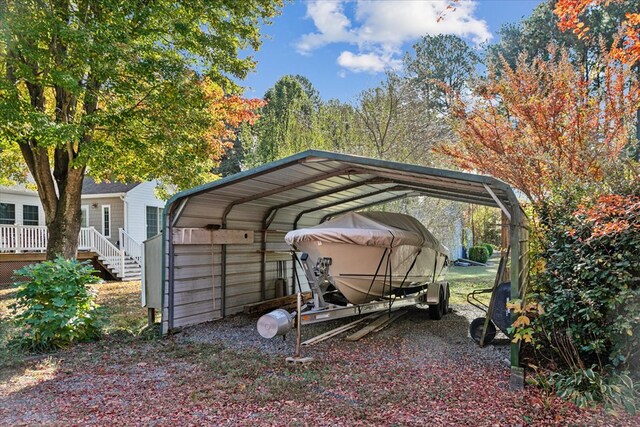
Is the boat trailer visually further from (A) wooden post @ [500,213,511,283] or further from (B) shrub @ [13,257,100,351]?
→ (B) shrub @ [13,257,100,351]

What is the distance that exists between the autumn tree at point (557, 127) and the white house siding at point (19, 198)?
16842 mm

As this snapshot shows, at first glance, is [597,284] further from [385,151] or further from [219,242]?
[385,151]

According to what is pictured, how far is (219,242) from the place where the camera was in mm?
9047

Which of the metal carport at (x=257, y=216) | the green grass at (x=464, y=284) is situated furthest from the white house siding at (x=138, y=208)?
the green grass at (x=464, y=284)

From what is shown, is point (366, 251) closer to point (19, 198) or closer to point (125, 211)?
point (125, 211)

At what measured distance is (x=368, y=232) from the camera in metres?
7.50

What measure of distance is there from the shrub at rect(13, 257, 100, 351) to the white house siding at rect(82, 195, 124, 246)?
40.3 feet

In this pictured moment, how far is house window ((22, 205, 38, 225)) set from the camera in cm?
1747

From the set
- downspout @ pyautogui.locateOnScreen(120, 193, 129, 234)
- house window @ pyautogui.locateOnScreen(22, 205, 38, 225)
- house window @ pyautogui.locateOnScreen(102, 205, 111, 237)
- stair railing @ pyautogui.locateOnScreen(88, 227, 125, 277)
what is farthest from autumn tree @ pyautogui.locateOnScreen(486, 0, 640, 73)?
house window @ pyautogui.locateOnScreen(22, 205, 38, 225)

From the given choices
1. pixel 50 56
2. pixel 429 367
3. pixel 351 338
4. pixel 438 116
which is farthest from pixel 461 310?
pixel 50 56

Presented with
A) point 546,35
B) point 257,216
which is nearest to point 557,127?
point 257,216

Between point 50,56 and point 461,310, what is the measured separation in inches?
428

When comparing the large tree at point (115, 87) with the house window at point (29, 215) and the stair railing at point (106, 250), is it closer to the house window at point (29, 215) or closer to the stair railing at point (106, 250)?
the stair railing at point (106, 250)

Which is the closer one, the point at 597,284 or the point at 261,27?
the point at 597,284
